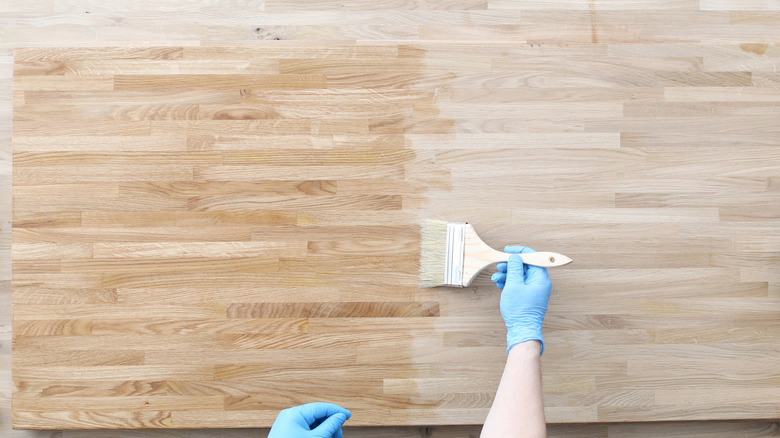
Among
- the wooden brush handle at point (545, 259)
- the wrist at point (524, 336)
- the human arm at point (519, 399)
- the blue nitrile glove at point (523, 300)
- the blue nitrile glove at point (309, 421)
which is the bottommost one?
the blue nitrile glove at point (309, 421)

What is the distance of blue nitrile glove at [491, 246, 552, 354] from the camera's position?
1.47 meters

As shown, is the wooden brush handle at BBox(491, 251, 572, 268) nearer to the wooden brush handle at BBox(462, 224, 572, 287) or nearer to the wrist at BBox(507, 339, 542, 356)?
the wooden brush handle at BBox(462, 224, 572, 287)

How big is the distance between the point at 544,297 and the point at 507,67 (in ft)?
2.39

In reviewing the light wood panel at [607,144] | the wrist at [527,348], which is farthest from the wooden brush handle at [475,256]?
the wrist at [527,348]

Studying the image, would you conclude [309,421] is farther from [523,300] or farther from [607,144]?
[607,144]

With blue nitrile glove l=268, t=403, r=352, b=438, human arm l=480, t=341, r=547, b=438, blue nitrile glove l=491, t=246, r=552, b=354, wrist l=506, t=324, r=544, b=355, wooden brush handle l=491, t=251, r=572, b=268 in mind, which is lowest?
blue nitrile glove l=268, t=403, r=352, b=438

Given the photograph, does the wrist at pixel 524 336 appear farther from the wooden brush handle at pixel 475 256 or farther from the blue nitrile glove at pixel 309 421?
the blue nitrile glove at pixel 309 421

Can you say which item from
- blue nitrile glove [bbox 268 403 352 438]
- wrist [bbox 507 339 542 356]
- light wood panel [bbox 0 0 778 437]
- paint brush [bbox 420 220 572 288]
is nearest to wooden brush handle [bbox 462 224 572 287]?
paint brush [bbox 420 220 572 288]

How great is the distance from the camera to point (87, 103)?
1.59m

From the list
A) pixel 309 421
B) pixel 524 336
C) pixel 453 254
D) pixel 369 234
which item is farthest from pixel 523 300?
pixel 309 421

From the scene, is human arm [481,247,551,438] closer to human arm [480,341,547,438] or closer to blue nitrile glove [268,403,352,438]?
human arm [480,341,547,438]

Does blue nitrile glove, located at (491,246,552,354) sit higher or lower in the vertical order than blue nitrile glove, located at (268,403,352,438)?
higher

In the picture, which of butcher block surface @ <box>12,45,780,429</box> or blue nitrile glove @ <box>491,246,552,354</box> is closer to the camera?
blue nitrile glove @ <box>491,246,552,354</box>

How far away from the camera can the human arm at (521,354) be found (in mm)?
1389
